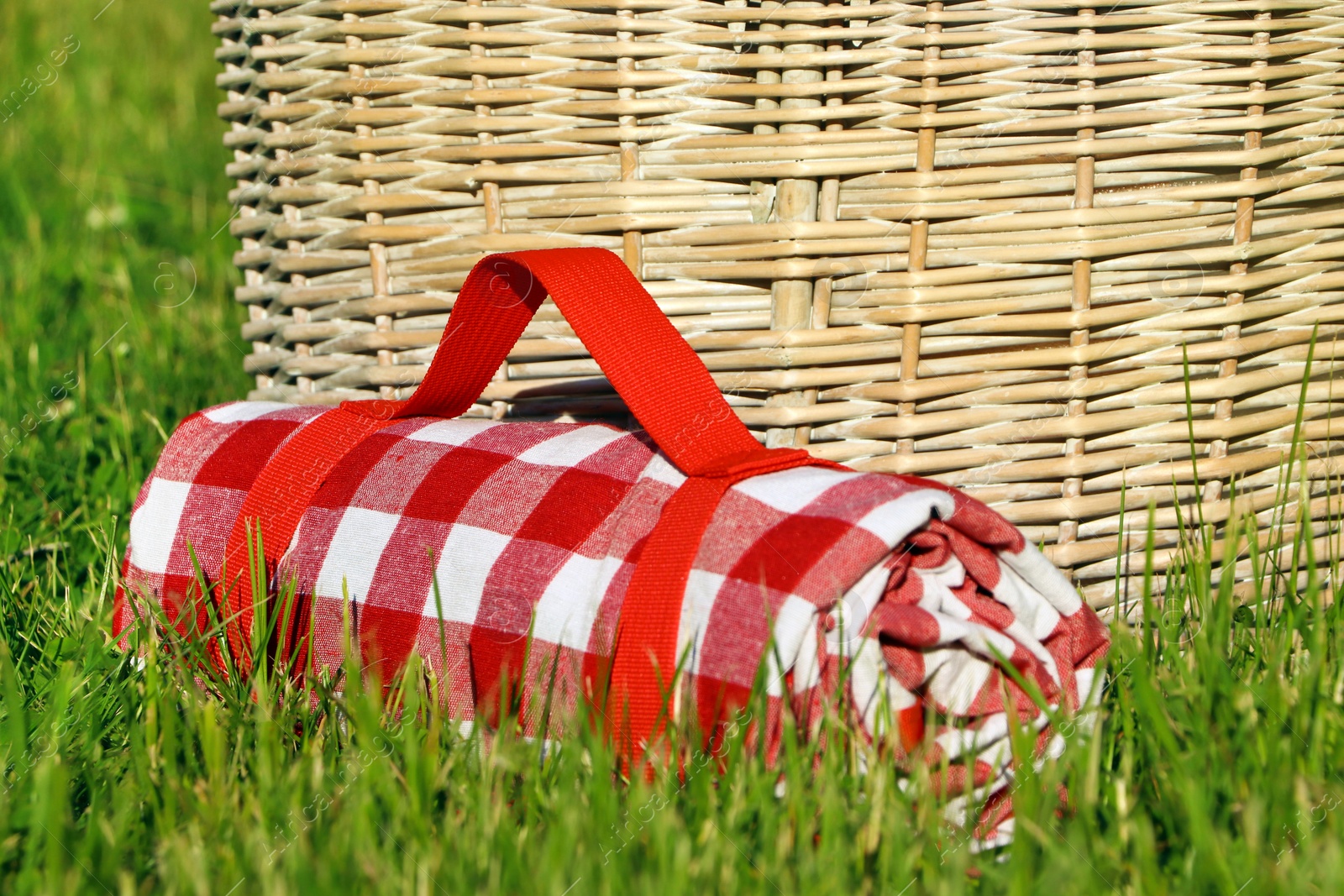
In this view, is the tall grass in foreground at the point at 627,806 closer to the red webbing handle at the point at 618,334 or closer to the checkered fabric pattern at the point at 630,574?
the checkered fabric pattern at the point at 630,574

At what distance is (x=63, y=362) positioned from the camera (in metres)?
2.17

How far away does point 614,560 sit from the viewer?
3.05 ft

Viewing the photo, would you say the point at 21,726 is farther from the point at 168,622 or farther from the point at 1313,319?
the point at 1313,319

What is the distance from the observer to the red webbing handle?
0.99m

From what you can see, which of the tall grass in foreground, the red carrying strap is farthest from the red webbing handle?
the tall grass in foreground

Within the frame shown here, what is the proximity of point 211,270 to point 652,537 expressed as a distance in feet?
8.16

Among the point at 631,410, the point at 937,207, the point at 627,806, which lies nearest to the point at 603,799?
the point at 627,806

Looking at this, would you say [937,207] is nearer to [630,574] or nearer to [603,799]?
[630,574]

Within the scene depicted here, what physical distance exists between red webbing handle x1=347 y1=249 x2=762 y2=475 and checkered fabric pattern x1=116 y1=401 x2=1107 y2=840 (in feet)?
0.16

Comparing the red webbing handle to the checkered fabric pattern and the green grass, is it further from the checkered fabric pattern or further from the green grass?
the green grass

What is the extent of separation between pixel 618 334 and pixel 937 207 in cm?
40

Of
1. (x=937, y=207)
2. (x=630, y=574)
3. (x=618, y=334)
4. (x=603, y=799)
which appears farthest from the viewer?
(x=937, y=207)

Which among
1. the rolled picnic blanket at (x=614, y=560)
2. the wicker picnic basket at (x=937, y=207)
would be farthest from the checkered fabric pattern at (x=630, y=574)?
the wicker picnic basket at (x=937, y=207)

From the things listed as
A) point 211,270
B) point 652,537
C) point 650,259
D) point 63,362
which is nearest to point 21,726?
point 652,537
